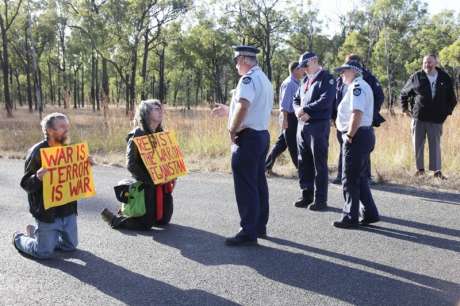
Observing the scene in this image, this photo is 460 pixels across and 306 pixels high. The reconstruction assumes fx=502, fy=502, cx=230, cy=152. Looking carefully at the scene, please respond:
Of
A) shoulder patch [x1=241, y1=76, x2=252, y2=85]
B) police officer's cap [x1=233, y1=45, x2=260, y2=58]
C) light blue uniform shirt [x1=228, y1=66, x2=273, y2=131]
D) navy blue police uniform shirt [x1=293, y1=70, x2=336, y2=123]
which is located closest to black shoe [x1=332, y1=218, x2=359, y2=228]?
navy blue police uniform shirt [x1=293, y1=70, x2=336, y2=123]

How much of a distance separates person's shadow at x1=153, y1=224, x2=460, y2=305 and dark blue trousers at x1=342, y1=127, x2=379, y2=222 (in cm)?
91

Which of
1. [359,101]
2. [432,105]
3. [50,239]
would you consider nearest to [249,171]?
[359,101]

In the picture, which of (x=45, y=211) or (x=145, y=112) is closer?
(x=45, y=211)

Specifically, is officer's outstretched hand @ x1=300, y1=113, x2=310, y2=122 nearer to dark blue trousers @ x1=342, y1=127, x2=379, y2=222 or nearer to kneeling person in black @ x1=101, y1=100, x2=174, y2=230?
dark blue trousers @ x1=342, y1=127, x2=379, y2=222

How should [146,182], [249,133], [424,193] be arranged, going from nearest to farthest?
[249,133], [146,182], [424,193]

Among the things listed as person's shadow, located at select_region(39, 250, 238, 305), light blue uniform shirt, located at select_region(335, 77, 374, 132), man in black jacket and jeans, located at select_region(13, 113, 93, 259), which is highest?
light blue uniform shirt, located at select_region(335, 77, 374, 132)

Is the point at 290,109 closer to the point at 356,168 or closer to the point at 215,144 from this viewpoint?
the point at 356,168

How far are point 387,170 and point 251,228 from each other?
4604mm

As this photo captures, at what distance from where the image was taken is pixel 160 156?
570 cm

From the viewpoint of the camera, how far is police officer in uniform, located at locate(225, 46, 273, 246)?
4.82 m

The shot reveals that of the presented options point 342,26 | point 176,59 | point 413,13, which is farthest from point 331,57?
point 176,59

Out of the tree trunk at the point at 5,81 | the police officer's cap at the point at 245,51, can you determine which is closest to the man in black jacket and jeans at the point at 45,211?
the police officer's cap at the point at 245,51

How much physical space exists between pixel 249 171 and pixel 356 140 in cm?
132

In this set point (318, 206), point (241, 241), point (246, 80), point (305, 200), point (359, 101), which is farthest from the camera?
point (305, 200)
